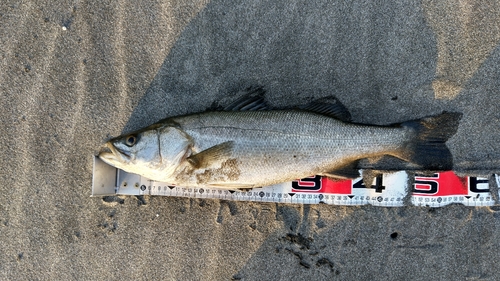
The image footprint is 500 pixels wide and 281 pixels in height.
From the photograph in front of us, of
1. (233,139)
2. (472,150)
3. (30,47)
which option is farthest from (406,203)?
(30,47)

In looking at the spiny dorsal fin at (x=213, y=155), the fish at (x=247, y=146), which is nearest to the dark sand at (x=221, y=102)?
the fish at (x=247, y=146)

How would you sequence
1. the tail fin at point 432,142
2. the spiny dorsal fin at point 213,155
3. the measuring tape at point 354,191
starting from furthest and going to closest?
the measuring tape at point 354,191 < the tail fin at point 432,142 < the spiny dorsal fin at point 213,155

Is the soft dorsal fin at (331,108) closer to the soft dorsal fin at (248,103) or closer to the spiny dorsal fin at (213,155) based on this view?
the soft dorsal fin at (248,103)

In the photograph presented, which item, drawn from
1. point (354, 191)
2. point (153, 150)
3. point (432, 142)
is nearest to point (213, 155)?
point (153, 150)

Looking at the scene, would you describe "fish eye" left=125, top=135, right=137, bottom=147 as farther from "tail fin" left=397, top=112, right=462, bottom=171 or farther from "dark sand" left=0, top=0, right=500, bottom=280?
"tail fin" left=397, top=112, right=462, bottom=171

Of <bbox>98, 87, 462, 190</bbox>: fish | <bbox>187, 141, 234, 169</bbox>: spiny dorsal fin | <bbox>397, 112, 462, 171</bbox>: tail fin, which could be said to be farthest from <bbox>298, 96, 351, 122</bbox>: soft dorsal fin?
<bbox>187, 141, 234, 169</bbox>: spiny dorsal fin

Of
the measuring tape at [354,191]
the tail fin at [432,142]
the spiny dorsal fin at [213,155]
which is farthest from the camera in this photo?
the measuring tape at [354,191]

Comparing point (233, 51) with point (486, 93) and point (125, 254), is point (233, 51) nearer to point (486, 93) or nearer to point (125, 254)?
point (125, 254)
